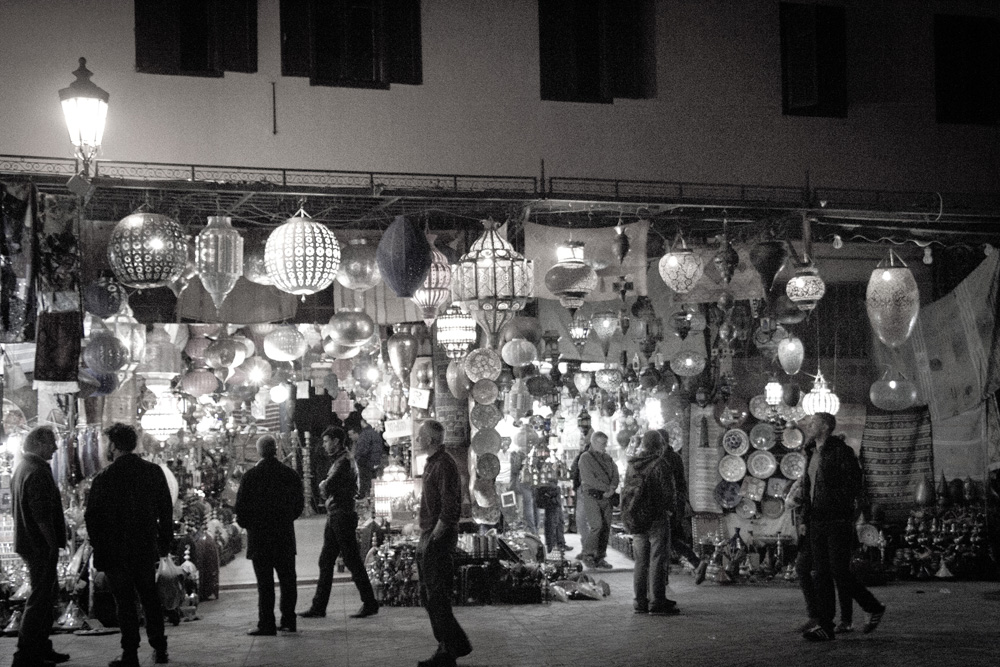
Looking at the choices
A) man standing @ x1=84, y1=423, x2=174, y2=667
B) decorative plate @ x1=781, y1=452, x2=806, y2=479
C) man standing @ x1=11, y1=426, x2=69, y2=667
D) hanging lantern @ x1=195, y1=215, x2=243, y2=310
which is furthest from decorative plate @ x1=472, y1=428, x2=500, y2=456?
man standing @ x1=11, y1=426, x2=69, y2=667

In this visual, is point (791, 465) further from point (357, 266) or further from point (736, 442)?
point (357, 266)

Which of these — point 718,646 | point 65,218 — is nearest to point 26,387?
point 65,218

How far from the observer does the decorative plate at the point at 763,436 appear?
15305 mm

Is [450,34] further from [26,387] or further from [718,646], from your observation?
[718,646]

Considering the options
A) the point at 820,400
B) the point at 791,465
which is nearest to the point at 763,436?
the point at 791,465

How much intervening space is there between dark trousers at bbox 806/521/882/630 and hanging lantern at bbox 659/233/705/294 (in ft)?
8.83

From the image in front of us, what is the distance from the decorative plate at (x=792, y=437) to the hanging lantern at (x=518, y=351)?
5.23 m

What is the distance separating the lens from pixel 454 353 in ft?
37.7

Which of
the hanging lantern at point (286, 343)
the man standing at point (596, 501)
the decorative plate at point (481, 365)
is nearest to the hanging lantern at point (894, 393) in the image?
the man standing at point (596, 501)

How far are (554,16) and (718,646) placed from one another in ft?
24.0

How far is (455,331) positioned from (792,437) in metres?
6.19

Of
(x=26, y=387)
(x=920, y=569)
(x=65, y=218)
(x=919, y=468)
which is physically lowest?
(x=920, y=569)

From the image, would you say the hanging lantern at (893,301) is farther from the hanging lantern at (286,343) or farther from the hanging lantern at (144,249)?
the hanging lantern at (144,249)

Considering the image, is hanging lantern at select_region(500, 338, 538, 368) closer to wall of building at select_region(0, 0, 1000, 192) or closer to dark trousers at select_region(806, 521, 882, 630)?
wall of building at select_region(0, 0, 1000, 192)
